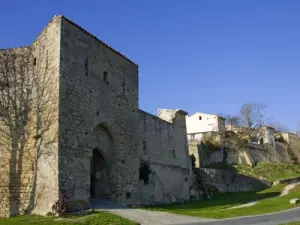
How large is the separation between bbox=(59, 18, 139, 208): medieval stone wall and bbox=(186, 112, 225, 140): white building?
40.0m

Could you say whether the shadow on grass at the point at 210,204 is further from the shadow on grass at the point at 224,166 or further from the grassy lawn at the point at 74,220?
the shadow on grass at the point at 224,166

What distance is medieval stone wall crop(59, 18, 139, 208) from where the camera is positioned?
1836cm

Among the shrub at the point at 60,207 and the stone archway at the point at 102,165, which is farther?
the stone archway at the point at 102,165

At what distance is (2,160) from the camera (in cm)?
1909

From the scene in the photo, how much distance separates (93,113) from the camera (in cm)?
2058

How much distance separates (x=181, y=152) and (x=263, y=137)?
3027 cm

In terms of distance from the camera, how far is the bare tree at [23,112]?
18.4 metres

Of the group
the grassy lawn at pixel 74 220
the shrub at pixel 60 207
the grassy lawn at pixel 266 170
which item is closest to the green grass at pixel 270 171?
the grassy lawn at pixel 266 170

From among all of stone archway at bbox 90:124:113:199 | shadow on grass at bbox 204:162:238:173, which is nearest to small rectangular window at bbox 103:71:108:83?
stone archway at bbox 90:124:113:199

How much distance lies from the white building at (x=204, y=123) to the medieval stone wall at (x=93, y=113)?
3996 cm

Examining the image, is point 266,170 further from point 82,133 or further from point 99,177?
point 82,133

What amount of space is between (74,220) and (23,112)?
693cm

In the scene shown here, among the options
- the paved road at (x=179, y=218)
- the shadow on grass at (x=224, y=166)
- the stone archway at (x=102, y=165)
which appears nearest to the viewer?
the paved road at (x=179, y=218)

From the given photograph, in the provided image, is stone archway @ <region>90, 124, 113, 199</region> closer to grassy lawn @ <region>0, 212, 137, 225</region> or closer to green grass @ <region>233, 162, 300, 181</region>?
grassy lawn @ <region>0, 212, 137, 225</region>
